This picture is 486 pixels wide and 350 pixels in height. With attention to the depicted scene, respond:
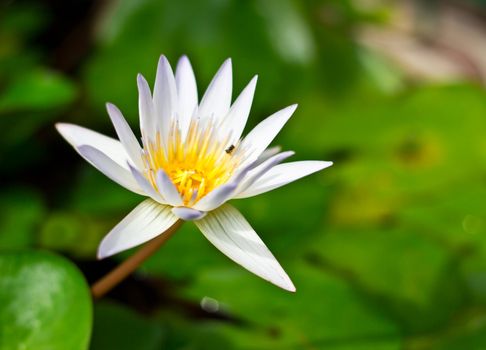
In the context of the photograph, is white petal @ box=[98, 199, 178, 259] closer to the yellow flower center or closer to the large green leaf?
the yellow flower center

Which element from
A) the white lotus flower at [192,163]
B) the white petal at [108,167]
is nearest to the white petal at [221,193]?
the white lotus flower at [192,163]

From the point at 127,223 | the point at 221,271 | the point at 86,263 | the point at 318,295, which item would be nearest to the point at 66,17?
the point at 86,263

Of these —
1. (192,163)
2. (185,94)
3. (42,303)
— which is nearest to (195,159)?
(192,163)

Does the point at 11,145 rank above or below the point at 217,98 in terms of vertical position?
below

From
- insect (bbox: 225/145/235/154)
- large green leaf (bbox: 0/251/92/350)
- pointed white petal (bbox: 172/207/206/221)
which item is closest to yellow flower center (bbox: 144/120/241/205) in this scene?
insect (bbox: 225/145/235/154)

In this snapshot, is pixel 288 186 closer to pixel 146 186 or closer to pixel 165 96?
pixel 165 96

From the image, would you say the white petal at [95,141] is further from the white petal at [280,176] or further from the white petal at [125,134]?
the white petal at [280,176]

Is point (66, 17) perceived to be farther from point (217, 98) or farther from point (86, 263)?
point (217, 98)

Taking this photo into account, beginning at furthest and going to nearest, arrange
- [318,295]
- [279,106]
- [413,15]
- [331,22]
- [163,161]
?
[413,15], [331,22], [279,106], [318,295], [163,161]
